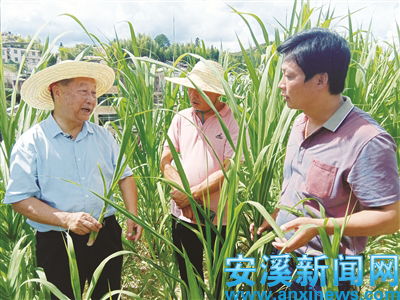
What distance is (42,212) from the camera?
3.23 feet

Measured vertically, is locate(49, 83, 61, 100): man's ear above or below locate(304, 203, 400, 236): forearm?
above

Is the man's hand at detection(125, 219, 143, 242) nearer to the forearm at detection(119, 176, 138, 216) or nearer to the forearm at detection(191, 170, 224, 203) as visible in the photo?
the forearm at detection(119, 176, 138, 216)

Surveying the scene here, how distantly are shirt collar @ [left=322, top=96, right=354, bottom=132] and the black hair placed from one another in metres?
0.04

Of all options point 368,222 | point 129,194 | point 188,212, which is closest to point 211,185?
point 188,212

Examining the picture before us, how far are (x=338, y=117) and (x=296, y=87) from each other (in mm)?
120

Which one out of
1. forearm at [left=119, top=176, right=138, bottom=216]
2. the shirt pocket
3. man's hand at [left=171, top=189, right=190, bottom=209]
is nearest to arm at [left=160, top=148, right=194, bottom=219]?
man's hand at [left=171, top=189, right=190, bottom=209]

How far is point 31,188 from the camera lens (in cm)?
100

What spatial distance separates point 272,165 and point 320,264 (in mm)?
271

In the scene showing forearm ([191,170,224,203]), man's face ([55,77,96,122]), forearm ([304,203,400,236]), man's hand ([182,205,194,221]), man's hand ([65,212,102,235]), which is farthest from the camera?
man's hand ([182,205,194,221])

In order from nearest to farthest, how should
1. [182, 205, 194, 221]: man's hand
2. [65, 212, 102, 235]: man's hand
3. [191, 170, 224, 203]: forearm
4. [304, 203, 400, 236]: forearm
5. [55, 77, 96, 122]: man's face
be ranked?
[304, 203, 400, 236]: forearm
[65, 212, 102, 235]: man's hand
[55, 77, 96, 122]: man's face
[191, 170, 224, 203]: forearm
[182, 205, 194, 221]: man's hand

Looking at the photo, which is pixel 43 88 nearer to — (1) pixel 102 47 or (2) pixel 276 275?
(1) pixel 102 47

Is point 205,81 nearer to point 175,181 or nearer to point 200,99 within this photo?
point 200,99

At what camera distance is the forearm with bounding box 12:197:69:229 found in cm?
98

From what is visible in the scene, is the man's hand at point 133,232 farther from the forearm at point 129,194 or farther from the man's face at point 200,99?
the man's face at point 200,99
